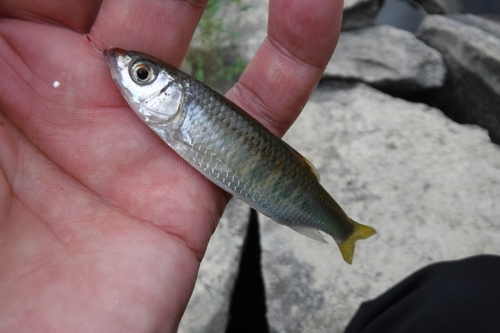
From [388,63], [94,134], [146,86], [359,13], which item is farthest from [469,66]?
[94,134]

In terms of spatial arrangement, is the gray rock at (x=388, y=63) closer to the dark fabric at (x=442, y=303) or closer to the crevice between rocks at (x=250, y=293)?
the crevice between rocks at (x=250, y=293)

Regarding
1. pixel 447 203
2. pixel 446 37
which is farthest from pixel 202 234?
pixel 446 37

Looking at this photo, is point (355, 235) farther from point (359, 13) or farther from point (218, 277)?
point (359, 13)

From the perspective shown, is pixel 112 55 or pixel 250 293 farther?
pixel 250 293

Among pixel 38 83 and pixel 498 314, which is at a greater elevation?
pixel 498 314

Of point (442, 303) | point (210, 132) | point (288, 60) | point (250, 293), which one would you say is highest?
point (288, 60)

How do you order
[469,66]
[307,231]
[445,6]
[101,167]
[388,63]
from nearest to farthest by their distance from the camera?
[101,167]
[307,231]
[469,66]
[388,63]
[445,6]

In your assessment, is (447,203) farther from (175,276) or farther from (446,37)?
(175,276)

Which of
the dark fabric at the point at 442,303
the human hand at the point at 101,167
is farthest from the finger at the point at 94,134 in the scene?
the dark fabric at the point at 442,303
